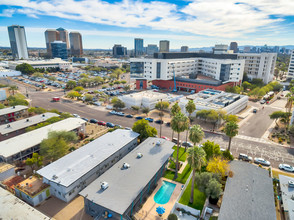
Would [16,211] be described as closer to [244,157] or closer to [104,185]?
[104,185]

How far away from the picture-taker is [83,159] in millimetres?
37906

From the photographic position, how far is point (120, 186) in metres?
31.2

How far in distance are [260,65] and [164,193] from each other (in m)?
134

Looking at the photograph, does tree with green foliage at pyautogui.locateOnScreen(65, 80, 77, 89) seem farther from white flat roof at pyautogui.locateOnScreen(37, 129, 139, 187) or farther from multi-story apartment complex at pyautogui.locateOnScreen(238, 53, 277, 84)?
multi-story apartment complex at pyautogui.locateOnScreen(238, 53, 277, 84)

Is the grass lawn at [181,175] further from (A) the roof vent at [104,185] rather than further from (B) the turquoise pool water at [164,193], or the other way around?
(A) the roof vent at [104,185]

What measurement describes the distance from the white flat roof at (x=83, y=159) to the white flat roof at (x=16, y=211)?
519 cm

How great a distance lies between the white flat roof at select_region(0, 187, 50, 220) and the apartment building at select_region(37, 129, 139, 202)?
16.6 ft

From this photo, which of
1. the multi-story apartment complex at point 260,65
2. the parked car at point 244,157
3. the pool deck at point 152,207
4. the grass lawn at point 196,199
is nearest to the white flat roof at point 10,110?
the pool deck at point 152,207

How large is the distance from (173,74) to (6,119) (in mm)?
90924

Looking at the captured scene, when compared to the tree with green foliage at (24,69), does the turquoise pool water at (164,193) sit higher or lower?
lower

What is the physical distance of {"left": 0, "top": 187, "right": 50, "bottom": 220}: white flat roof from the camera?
26136 millimetres

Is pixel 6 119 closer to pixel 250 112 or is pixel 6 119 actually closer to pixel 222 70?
pixel 250 112

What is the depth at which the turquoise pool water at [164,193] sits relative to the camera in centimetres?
3372

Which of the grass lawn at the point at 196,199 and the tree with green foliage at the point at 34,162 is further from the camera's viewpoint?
the tree with green foliage at the point at 34,162
